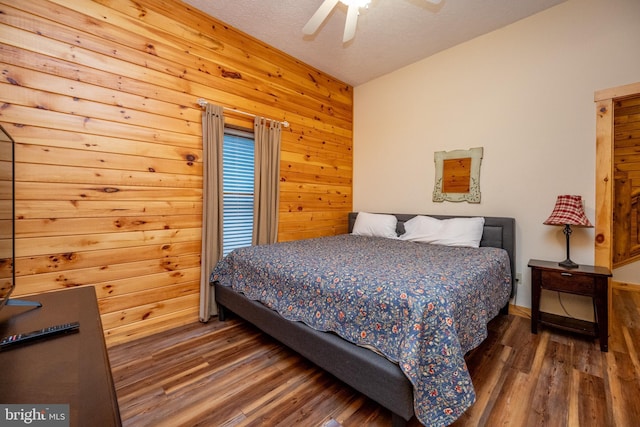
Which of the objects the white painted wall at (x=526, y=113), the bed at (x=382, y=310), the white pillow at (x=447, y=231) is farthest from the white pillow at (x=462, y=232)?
the white painted wall at (x=526, y=113)

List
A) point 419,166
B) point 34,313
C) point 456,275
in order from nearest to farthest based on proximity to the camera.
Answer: point 34,313, point 456,275, point 419,166

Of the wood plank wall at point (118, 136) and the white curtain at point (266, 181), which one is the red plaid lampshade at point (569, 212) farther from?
the wood plank wall at point (118, 136)

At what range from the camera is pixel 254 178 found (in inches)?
118

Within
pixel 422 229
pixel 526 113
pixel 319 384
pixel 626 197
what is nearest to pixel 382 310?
pixel 319 384

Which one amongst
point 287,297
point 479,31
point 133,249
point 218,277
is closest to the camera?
point 287,297

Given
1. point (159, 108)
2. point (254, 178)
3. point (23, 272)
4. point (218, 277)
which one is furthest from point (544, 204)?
point (23, 272)

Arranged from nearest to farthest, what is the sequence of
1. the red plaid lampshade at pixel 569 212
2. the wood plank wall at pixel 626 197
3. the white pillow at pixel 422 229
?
the red plaid lampshade at pixel 569 212 → the white pillow at pixel 422 229 → the wood plank wall at pixel 626 197

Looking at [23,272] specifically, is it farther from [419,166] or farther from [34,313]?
[419,166]

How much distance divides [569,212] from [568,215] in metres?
0.03

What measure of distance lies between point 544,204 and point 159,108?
146 inches

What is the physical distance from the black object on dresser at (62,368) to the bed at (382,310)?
3.52 ft

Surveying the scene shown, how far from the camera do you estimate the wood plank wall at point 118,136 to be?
186cm

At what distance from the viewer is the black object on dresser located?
28.3 inches

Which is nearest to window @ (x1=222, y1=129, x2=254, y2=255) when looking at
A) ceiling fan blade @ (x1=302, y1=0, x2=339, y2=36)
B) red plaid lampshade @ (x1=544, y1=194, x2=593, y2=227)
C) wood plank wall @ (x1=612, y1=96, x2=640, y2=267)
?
ceiling fan blade @ (x1=302, y1=0, x2=339, y2=36)
